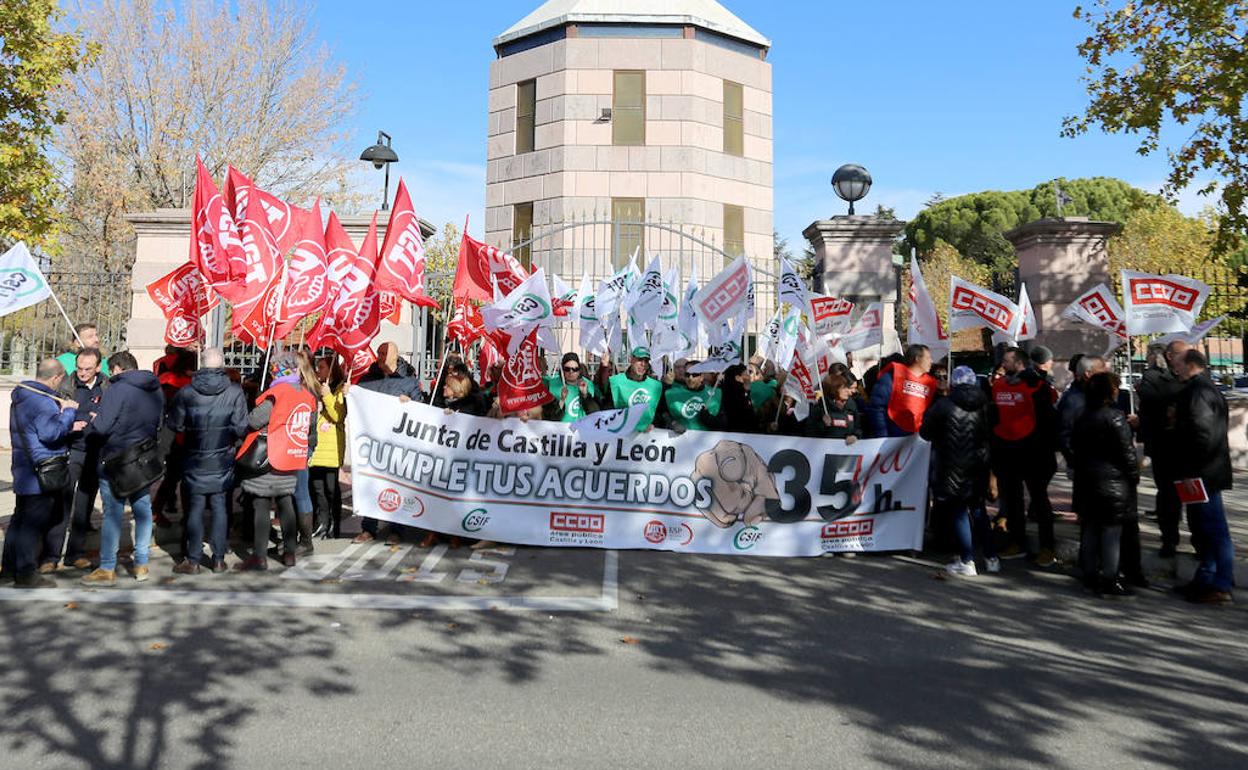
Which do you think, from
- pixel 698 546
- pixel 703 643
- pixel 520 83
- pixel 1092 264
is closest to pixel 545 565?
pixel 698 546

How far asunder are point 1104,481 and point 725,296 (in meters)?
3.93

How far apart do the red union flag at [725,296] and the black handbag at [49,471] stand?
19.1ft

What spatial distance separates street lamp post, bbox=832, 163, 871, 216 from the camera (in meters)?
12.6

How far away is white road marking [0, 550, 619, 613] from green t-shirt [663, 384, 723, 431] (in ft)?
8.20

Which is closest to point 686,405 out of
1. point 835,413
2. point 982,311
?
point 835,413

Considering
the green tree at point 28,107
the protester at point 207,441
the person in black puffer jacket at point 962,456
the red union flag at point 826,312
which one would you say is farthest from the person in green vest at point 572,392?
the green tree at point 28,107

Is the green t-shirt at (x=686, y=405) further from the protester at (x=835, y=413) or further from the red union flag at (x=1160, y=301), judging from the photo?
the red union flag at (x=1160, y=301)

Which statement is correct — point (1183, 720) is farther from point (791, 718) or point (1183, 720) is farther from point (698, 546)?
point (698, 546)

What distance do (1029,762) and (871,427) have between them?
4916mm

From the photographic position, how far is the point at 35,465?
239 inches

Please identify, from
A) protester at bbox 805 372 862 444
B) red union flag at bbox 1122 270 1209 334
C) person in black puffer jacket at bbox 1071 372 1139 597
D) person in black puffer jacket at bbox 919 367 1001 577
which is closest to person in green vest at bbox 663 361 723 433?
protester at bbox 805 372 862 444

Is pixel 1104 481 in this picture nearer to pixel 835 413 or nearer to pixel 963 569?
pixel 963 569

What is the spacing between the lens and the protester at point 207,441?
6672mm

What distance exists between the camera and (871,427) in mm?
8352
